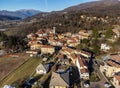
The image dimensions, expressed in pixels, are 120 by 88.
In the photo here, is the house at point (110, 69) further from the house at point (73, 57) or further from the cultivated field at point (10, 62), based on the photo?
the cultivated field at point (10, 62)

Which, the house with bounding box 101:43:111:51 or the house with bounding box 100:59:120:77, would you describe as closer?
the house with bounding box 100:59:120:77

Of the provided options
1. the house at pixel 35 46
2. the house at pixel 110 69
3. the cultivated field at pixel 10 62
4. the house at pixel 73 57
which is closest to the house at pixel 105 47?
the house at pixel 73 57

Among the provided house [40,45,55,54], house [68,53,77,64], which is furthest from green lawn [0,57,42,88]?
house [68,53,77,64]

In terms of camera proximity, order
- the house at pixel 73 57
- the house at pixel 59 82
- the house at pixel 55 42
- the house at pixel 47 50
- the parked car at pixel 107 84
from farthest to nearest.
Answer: the house at pixel 55 42
the house at pixel 47 50
the house at pixel 73 57
the parked car at pixel 107 84
the house at pixel 59 82

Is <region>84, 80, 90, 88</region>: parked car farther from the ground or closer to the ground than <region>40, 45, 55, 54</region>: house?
farther from the ground

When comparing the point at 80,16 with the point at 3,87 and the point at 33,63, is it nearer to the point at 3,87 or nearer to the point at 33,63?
the point at 33,63

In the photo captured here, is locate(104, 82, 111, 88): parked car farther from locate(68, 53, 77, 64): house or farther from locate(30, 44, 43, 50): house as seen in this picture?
locate(30, 44, 43, 50): house

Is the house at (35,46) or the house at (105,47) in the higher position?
the house at (105,47)

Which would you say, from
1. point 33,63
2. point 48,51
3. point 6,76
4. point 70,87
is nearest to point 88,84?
point 70,87

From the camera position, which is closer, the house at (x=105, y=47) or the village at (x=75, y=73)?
the village at (x=75, y=73)
